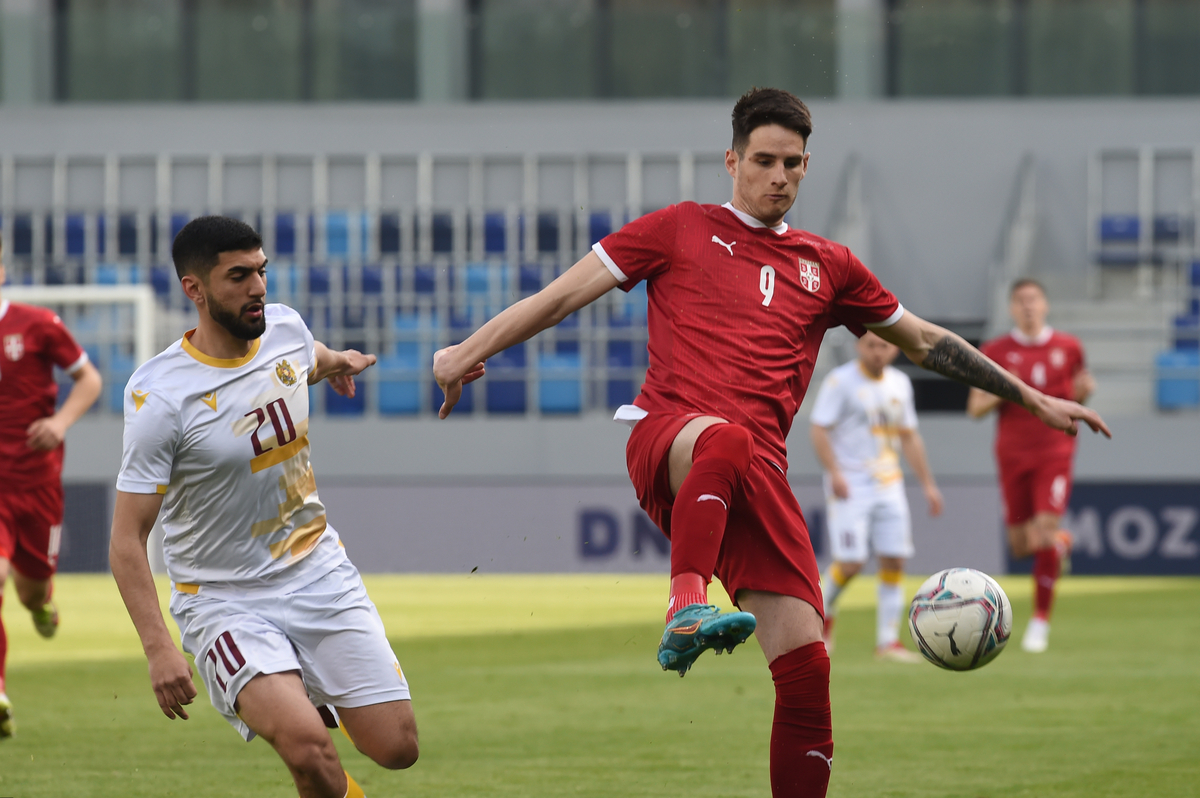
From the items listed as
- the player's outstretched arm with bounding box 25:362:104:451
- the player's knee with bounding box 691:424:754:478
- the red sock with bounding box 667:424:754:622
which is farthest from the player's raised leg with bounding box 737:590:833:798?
the player's outstretched arm with bounding box 25:362:104:451

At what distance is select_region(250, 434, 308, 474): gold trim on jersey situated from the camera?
493 cm

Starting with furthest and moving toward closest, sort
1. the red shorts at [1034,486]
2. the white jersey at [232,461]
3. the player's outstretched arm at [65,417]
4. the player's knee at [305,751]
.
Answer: the red shorts at [1034,486], the player's outstretched arm at [65,417], the white jersey at [232,461], the player's knee at [305,751]

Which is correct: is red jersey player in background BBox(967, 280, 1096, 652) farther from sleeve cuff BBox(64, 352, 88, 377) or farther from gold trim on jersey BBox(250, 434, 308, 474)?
gold trim on jersey BBox(250, 434, 308, 474)

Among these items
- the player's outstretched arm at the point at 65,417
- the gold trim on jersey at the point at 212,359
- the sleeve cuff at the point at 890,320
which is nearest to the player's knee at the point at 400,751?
the gold trim on jersey at the point at 212,359

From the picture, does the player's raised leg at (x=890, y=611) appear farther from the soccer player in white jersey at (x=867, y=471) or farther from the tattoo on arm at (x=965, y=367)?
the tattoo on arm at (x=965, y=367)

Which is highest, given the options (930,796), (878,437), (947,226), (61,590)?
(947,226)

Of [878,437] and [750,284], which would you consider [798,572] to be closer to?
[750,284]

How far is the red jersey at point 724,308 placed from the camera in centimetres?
475

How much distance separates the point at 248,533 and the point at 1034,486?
307 inches

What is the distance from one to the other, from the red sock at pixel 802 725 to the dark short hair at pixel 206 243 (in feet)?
6.75

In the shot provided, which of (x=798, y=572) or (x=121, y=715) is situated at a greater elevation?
(x=798, y=572)

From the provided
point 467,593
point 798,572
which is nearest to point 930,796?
point 798,572

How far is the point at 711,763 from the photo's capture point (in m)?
6.76

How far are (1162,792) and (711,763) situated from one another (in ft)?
5.97
